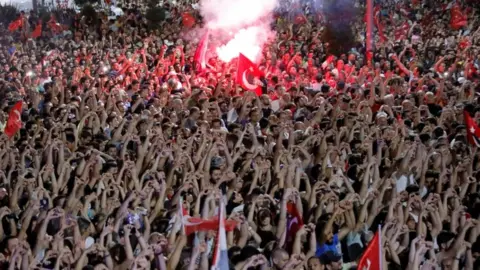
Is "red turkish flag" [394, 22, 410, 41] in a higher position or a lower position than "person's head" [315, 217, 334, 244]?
higher

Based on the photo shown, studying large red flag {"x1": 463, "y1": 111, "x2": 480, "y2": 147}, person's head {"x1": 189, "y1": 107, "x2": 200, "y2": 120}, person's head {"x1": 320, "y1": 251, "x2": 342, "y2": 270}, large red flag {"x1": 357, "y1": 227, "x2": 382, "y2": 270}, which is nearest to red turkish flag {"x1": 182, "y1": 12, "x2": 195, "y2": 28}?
person's head {"x1": 189, "y1": 107, "x2": 200, "y2": 120}

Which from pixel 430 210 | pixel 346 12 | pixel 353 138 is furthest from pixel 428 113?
pixel 346 12

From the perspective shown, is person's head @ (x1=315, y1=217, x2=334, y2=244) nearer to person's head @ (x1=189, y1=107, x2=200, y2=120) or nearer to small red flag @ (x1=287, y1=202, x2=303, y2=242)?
small red flag @ (x1=287, y1=202, x2=303, y2=242)

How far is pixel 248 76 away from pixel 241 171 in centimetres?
467

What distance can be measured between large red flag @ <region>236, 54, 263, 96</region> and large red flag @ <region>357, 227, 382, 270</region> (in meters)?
6.73

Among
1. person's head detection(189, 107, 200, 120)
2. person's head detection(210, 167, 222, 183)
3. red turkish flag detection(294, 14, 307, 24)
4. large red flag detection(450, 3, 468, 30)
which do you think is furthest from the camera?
red turkish flag detection(294, 14, 307, 24)

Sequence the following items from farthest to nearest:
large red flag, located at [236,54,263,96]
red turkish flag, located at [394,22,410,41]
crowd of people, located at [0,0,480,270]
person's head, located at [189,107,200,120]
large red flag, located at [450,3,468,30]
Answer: red turkish flag, located at [394,22,410,41]
large red flag, located at [450,3,468,30]
large red flag, located at [236,54,263,96]
person's head, located at [189,107,200,120]
crowd of people, located at [0,0,480,270]

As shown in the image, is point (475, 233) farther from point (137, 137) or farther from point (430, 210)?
point (137, 137)

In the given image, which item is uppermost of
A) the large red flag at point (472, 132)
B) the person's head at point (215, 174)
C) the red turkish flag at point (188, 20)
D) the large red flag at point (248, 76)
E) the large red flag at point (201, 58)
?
the red turkish flag at point (188, 20)

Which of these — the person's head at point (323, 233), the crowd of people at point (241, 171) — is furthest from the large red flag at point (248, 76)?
the person's head at point (323, 233)

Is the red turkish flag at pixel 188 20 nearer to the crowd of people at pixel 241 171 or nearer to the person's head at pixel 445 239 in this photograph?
the crowd of people at pixel 241 171

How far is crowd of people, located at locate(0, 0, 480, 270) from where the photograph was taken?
18.3 feet

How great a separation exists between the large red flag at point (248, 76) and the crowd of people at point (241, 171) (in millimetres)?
118

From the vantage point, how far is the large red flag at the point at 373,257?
5133 mm
